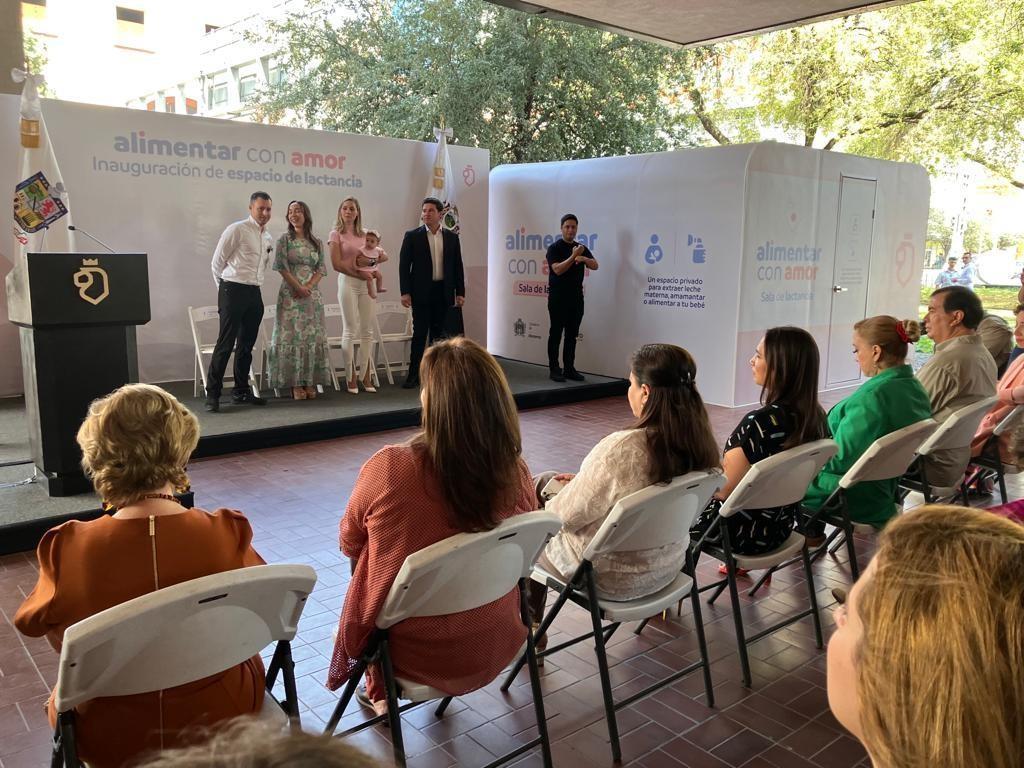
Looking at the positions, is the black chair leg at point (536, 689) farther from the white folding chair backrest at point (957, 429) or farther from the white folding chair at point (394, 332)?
the white folding chair at point (394, 332)

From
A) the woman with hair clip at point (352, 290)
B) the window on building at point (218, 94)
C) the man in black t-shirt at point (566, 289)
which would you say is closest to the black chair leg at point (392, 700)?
the woman with hair clip at point (352, 290)

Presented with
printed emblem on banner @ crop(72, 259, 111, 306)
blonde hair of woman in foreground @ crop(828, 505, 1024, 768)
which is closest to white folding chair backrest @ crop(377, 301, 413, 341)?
printed emblem on banner @ crop(72, 259, 111, 306)

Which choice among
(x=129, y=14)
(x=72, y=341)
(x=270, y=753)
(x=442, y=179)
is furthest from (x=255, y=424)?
(x=129, y=14)

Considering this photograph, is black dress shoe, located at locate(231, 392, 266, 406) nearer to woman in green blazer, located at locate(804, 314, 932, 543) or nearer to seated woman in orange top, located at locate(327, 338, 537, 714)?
woman in green blazer, located at locate(804, 314, 932, 543)

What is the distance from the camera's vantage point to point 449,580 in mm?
1990

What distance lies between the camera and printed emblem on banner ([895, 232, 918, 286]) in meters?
9.91

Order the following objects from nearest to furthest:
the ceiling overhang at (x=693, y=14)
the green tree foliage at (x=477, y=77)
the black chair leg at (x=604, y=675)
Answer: the black chair leg at (x=604, y=675)
the ceiling overhang at (x=693, y=14)
the green tree foliage at (x=477, y=77)

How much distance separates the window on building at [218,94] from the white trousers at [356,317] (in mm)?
29406

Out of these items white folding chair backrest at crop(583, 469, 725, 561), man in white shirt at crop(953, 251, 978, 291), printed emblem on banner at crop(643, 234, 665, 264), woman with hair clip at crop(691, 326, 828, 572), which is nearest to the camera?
white folding chair backrest at crop(583, 469, 725, 561)

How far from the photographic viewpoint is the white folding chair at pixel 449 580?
6.18ft

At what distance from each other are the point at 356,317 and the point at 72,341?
3547 mm

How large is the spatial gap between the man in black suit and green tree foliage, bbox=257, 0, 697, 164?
26.2ft

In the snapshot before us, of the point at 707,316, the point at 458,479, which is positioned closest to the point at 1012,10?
the point at 707,316

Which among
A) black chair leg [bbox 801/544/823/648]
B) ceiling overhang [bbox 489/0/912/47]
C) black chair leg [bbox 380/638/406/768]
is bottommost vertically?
black chair leg [bbox 801/544/823/648]
